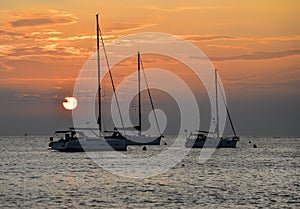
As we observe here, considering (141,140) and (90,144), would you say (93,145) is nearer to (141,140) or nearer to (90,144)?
(90,144)

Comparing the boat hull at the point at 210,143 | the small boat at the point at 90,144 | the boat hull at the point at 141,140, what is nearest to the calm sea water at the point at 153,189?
the small boat at the point at 90,144

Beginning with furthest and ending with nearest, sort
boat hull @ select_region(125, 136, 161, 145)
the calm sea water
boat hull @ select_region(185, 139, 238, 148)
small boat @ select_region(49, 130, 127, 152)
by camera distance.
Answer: boat hull @ select_region(125, 136, 161, 145)
boat hull @ select_region(185, 139, 238, 148)
small boat @ select_region(49, 130, 127, 152)
the calm sea water

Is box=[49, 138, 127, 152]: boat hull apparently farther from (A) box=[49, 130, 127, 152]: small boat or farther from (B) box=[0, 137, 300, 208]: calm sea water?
(B) box=[0, 137, 300, 208]: calm sea water

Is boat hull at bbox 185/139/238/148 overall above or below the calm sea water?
above

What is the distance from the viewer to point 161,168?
87375mm

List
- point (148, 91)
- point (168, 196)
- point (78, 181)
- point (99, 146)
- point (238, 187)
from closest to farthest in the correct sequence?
point (168, 196) < point (238, 187) < point (78, 181) < point (99, 146) < point (148, 91)

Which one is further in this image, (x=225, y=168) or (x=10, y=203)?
(x=225, y=168)

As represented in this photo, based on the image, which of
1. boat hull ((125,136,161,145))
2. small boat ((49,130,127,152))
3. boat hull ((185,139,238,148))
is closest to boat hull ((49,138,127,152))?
small boat ((49,130,127,152))

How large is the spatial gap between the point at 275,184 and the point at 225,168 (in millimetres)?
23738

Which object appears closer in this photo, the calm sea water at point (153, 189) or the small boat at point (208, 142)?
the calm sea water at point (153, 189)

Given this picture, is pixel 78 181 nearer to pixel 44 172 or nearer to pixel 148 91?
pixel 44 172

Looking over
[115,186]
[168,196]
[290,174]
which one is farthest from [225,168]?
[168,196]

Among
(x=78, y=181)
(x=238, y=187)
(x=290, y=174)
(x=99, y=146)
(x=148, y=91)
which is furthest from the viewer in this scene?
(x=148, y=91)

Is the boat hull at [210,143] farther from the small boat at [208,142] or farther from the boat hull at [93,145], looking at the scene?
the boat hull at [93,145]
